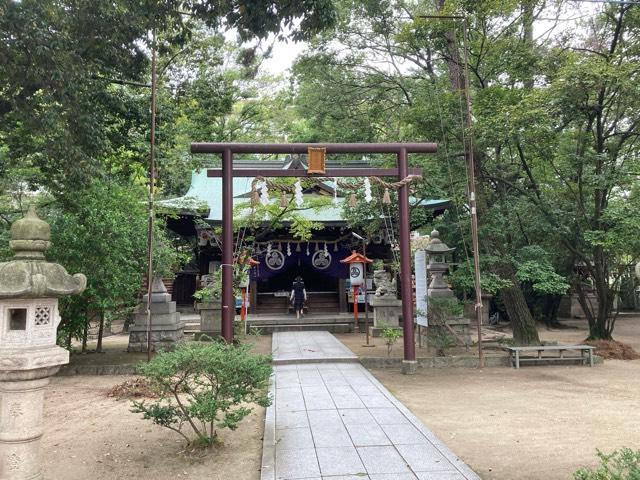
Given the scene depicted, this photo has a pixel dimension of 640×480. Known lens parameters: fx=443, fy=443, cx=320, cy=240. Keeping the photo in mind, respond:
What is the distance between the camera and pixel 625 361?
9.57 m

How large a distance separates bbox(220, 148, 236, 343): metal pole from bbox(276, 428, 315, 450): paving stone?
2.84m

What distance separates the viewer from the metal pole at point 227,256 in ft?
24.6

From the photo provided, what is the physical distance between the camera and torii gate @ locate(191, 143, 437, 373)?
7.64 metres

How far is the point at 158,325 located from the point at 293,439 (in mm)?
6735

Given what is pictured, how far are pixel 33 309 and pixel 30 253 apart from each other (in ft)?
1.51

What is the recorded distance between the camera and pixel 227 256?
7.65 m

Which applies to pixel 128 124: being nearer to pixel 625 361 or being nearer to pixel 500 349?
pixel 500 349

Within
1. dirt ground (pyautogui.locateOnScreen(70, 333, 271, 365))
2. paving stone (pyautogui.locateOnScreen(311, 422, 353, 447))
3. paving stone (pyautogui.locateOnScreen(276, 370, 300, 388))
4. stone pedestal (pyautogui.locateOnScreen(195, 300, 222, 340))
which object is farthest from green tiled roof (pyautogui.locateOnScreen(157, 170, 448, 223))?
paving stone (pyautogui.locateOnScreen(311, 422, 353, 447))

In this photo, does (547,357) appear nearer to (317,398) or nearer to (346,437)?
(317,398)

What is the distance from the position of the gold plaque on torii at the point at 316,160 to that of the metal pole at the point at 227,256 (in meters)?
1.42

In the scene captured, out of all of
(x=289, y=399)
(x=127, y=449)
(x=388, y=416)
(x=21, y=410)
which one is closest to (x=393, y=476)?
(x=388, y=416)

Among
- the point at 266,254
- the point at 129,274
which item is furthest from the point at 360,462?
the point at 266,254

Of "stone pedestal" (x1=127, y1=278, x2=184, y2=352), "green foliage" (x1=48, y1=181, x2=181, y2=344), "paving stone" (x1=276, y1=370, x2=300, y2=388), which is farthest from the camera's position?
"stone pedestal" (x1=127, y1=278, x2=184, y2=352)

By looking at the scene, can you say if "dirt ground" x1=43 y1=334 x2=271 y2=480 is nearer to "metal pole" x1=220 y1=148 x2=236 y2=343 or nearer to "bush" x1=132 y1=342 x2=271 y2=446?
"bush" x1=132 y1=342 x2=271 y2=446
